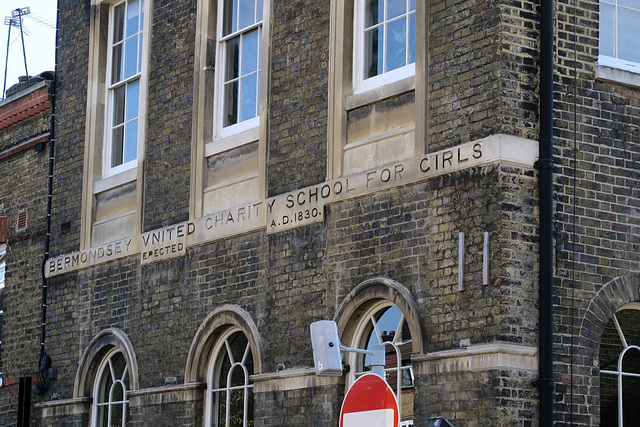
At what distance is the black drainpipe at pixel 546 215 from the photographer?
442 inches

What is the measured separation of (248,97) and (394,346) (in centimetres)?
425

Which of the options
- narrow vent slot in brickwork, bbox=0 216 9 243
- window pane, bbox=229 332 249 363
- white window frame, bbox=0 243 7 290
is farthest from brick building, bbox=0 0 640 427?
white window frame, bbox=0 243 7 290

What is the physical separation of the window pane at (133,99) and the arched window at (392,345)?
19.4ft

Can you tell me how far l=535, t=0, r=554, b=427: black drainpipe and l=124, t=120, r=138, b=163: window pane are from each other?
7.17m

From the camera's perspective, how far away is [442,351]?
Answer: 11781mm

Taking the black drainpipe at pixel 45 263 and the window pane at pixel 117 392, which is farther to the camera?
the black drainpipe at pixel 45 263

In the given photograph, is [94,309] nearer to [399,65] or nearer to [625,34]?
[399,65]

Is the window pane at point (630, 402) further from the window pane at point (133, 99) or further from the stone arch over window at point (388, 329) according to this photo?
the window pane at point (133, 99)

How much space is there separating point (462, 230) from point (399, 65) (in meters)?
2.33

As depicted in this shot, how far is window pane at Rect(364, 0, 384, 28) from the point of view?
13.7 m

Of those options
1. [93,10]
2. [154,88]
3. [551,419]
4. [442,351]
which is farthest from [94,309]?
[551,419]

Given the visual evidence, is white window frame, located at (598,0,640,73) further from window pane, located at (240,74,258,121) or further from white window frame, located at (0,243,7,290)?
white window frame, located at (0,243,7,290)

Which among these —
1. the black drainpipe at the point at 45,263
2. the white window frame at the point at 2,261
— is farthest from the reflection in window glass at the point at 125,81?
the white window frame at the point at 2,261

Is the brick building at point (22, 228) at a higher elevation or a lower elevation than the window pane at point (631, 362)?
higher
